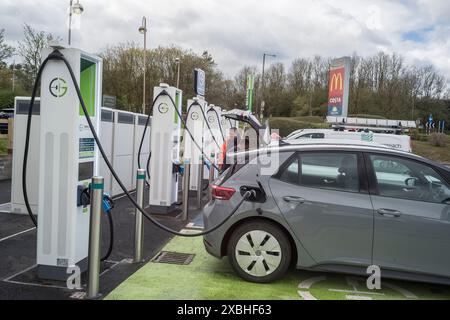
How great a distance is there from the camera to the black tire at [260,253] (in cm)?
449

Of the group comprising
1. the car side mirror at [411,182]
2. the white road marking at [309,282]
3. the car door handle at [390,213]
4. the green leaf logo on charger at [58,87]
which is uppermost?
the green leaf logo on charger at [58,87]

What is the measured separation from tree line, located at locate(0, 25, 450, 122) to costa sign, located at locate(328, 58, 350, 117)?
18514mm

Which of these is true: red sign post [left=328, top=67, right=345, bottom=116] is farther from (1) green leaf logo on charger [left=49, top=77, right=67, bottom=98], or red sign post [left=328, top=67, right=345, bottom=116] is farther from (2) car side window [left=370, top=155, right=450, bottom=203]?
(1) green leaf logo on charger [left=49, top=77, right=67, bottom=98]

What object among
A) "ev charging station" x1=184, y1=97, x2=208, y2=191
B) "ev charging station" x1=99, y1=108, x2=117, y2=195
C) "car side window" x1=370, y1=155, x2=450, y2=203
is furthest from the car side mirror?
"ev charging station" x1=99, y1=108, x2=117, y2=195

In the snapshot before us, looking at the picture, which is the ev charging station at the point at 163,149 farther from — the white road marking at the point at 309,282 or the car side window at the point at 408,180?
the car side window at the point at 408,180

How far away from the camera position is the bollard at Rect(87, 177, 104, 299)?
3.95 meters

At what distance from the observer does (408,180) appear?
15.0ft

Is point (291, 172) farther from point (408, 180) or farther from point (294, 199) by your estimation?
point (408, 180)

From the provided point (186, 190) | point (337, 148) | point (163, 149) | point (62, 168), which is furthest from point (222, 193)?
point (163, 149)

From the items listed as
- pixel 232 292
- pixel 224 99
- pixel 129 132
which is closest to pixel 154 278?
pixel 232 292

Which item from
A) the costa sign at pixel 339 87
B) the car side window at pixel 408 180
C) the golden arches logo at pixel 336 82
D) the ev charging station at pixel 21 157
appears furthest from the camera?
the golden arches logo at pixel 336 82

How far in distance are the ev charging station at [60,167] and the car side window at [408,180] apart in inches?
124

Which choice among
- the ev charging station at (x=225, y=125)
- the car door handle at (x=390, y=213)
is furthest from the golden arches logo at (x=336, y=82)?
the car door handle at (x=390, y=213)

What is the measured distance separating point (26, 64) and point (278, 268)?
102 ft
